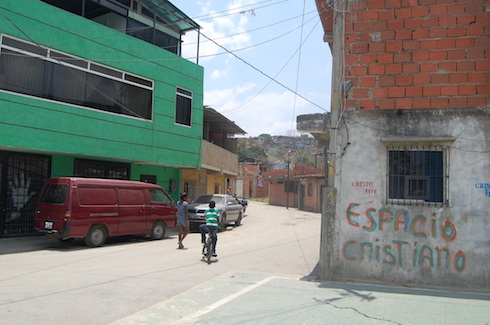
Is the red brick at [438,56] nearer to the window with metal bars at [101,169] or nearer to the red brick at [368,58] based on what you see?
the red brick at [368,58]

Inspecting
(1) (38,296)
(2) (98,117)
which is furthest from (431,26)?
(2) (98,117)

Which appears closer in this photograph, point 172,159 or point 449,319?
point 449,319

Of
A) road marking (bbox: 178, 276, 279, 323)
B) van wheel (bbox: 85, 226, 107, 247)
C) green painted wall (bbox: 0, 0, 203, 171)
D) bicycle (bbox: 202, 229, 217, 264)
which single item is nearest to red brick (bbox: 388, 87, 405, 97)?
road marking (bbox: 178, 276, 279, 323)

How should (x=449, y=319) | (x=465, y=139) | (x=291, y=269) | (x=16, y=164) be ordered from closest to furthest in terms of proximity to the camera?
(x=449, y=319) < (x=465, y=139) < (x=291, y=269) < (x=16, y=164)

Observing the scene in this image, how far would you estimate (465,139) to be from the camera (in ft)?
26.5

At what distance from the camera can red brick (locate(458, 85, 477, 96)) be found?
810cm

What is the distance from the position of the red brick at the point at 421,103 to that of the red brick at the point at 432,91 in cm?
11

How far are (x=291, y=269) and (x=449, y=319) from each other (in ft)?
14.8

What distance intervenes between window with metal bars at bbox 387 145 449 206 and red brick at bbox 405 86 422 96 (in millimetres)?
1031

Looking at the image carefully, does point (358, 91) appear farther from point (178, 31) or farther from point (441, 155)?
point (178, 31)

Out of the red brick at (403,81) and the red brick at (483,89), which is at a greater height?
the red brick at (403,81)

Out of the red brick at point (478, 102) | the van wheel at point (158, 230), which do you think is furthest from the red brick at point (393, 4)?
the van wheel at point (158, 230)

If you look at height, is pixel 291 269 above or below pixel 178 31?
below

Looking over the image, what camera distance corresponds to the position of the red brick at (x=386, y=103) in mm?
8469
